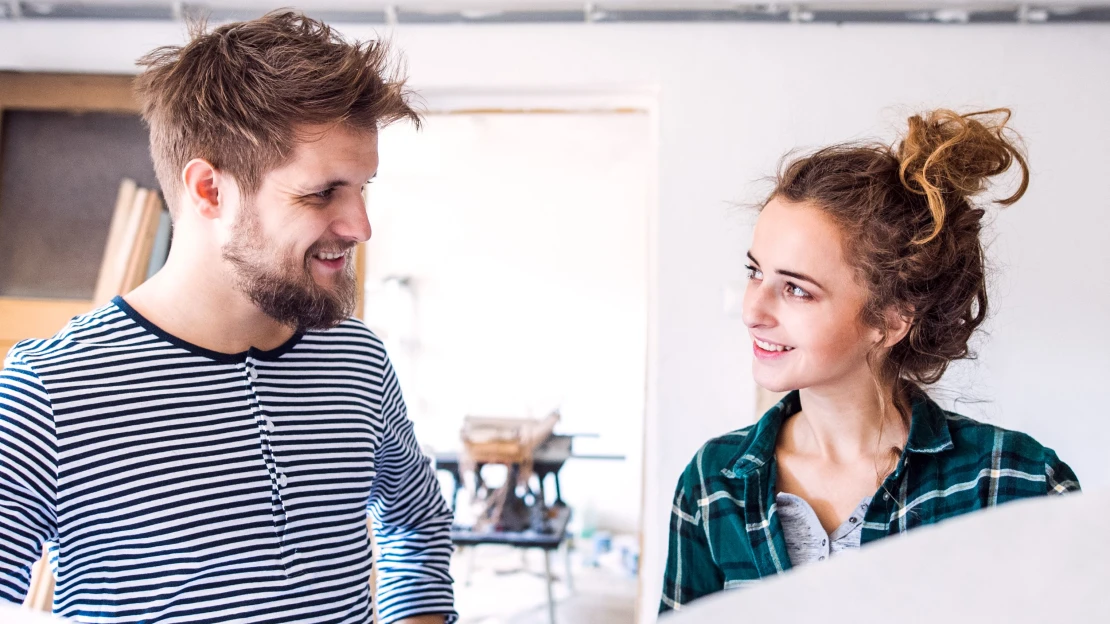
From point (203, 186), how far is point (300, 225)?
0.14 m

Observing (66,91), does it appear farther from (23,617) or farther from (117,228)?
(23,617)

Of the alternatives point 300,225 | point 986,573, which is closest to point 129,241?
point 300,225

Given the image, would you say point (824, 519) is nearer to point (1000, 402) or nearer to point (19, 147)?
point (1000, 402)

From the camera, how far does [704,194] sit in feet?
6.27

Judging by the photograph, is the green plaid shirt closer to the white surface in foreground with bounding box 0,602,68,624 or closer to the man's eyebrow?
the man's eyebrow

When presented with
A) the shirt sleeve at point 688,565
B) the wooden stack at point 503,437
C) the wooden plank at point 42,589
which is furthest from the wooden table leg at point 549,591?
the shirt sleeve at point 688,565

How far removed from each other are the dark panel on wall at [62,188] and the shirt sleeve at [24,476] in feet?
5.43

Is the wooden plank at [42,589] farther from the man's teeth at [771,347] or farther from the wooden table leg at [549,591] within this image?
the man's teeth at [771,347]

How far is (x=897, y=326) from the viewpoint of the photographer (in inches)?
42.9

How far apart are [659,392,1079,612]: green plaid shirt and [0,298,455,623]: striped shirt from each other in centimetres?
44

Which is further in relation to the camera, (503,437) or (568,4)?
(503,437)

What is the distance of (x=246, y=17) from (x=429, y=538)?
5.15 feet

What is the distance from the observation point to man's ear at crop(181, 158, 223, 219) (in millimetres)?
929

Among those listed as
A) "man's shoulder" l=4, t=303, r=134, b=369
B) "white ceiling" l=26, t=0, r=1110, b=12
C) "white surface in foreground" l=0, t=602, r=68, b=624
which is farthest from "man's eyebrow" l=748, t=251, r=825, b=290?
"white ceiling" l=26, t=0, r=1110, b=12
